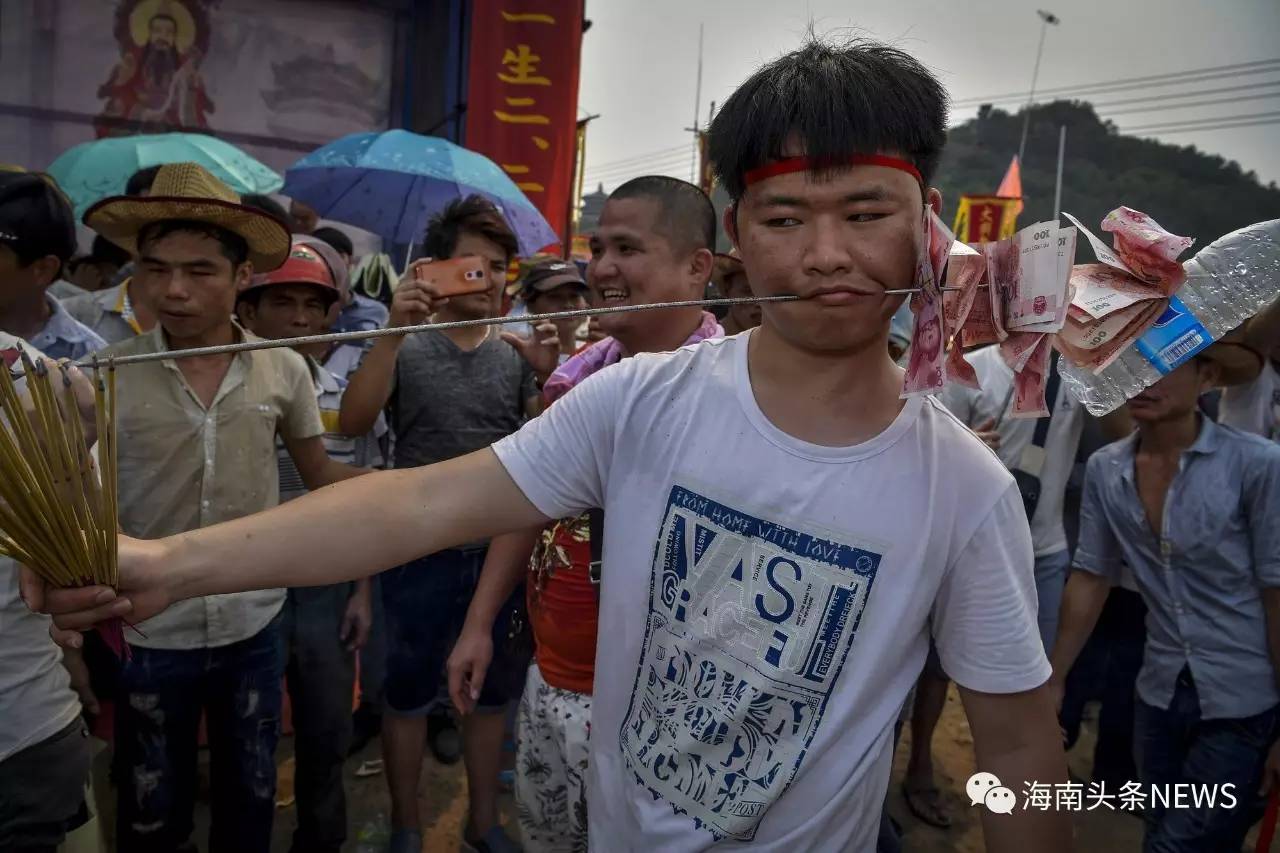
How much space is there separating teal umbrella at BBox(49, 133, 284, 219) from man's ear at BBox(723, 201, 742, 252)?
15.9 feet

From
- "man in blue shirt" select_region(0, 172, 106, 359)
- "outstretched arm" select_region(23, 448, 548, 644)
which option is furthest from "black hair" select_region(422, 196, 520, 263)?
"outstretched arm" select_region(23, 448, 548, 644)

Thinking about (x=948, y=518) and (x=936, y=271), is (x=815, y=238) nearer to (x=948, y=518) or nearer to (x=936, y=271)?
(x=936, y=271)

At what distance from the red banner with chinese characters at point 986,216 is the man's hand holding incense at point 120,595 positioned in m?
11.8

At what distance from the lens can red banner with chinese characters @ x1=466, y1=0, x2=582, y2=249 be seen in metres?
7.23

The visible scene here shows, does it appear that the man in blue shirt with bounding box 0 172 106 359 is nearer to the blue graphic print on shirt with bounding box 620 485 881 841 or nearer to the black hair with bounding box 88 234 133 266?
the blue graphic print on shirt with bounding box 620 485 881 841

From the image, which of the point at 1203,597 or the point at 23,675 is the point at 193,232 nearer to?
the point at 23,675

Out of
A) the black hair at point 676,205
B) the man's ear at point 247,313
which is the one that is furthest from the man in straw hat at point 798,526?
the man's ear at point 247,313

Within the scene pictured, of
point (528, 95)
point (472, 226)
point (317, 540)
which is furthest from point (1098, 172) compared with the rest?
point (317, 540)

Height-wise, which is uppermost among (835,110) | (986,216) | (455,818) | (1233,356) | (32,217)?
(986,216)

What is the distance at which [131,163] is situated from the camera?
210 inches

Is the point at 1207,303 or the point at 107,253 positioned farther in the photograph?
the point at 107,253

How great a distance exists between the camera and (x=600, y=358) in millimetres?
2473

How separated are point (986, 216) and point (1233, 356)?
1025 cm

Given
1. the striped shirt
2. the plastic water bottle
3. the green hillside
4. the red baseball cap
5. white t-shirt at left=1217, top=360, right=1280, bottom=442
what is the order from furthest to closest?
1. the green hillside
2. white t-shirt at left=1217, top=360, right=1280, bottom=442
3. the red baseball cap
4. the striped shirt
5. the plastic water bottle
